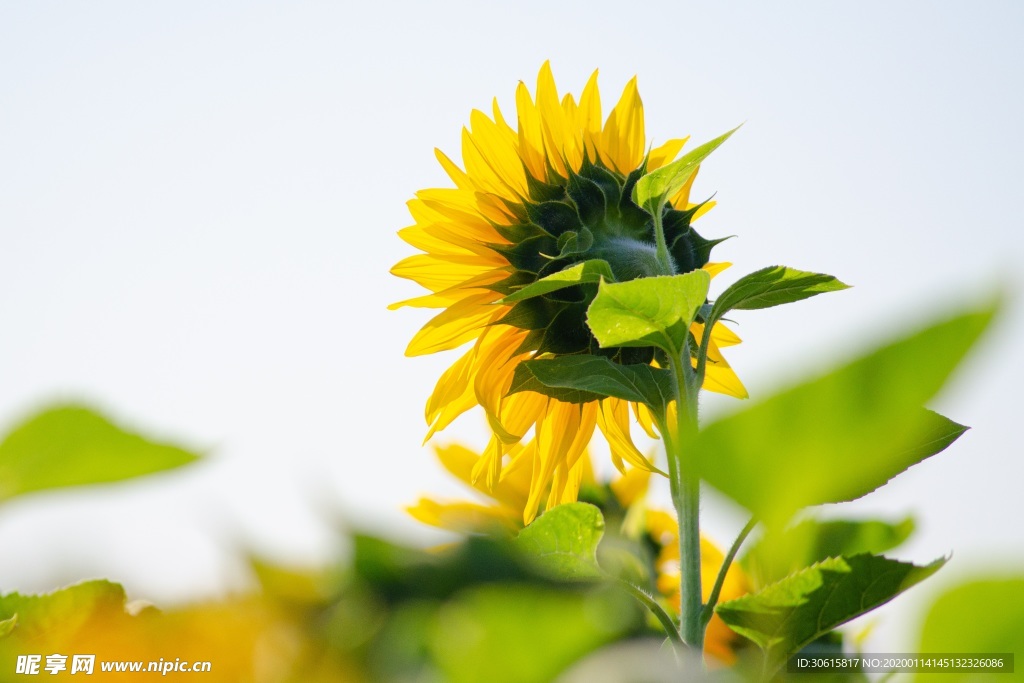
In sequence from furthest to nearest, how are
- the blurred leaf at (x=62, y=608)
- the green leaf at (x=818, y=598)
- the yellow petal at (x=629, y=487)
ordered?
the yellow petal at (x=629, y=487)
the green leaf at (x=818, y=598)
the blurred leaf at (x=62, y=608)

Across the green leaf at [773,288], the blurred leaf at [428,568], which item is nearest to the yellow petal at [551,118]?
the green leaf at [773,288]

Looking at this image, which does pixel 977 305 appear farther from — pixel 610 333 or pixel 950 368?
pixel 610 333

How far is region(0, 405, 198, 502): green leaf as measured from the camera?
25 centimetres

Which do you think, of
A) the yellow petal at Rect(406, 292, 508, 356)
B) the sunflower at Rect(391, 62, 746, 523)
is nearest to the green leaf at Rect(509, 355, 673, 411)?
the sunflower at Rect(391, 62, 746, 523)

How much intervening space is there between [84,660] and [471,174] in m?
1.08

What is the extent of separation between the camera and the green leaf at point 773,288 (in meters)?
0.77

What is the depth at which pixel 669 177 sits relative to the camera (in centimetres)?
86

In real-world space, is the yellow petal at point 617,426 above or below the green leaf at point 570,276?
below

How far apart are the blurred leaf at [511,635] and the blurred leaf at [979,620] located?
96 millimetres

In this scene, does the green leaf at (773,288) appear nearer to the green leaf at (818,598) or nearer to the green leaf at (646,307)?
the green leaf at (646,307)

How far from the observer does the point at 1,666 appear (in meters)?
0.25

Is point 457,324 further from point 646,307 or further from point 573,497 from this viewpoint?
point 646,307

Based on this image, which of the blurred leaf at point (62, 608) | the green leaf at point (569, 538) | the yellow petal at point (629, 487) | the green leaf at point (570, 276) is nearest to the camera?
the blurred leaf at point (62, 608)

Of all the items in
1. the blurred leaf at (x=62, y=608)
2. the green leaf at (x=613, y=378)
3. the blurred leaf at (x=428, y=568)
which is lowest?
the blurred leaf at (x=62, y=608)
